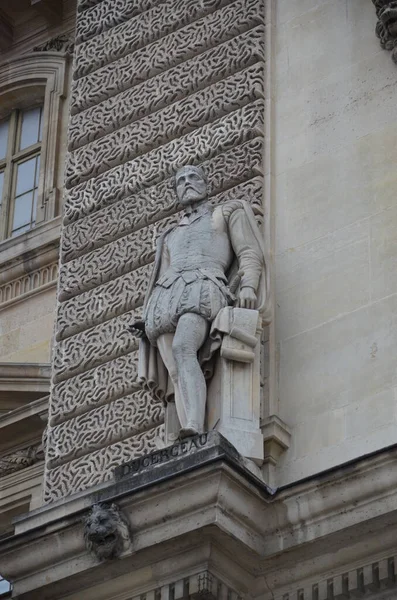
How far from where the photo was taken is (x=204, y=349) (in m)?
11.8

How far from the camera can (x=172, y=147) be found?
13578 millimetres

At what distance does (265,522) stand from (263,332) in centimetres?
148

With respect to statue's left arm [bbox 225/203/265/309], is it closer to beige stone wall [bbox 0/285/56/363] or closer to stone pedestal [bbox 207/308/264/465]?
stone pedestal [bbox 207/308/264/465]

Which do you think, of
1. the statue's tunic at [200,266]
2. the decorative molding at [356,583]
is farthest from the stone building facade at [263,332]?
the statue's tunic at [200,266]

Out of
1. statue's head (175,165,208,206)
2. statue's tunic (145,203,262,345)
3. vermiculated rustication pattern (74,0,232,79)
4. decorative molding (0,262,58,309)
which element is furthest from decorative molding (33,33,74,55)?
statue's tunic (145,203,262,345)

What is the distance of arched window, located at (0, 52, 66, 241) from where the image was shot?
15.9 m

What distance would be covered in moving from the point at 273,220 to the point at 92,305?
142cm

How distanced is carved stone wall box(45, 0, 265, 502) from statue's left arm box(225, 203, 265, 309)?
382mm

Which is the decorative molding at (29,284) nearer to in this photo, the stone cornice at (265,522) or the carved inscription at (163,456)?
the carved inscription at (163,456)

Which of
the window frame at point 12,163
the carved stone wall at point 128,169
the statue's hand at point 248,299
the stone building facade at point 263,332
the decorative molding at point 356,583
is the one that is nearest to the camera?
the decorative molding at point 356,583

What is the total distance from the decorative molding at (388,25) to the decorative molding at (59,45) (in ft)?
13.8

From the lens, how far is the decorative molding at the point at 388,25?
42.0ft

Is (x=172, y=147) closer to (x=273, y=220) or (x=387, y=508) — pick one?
(x=273, y=220)

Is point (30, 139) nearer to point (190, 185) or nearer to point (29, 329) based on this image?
point (29, 329)
